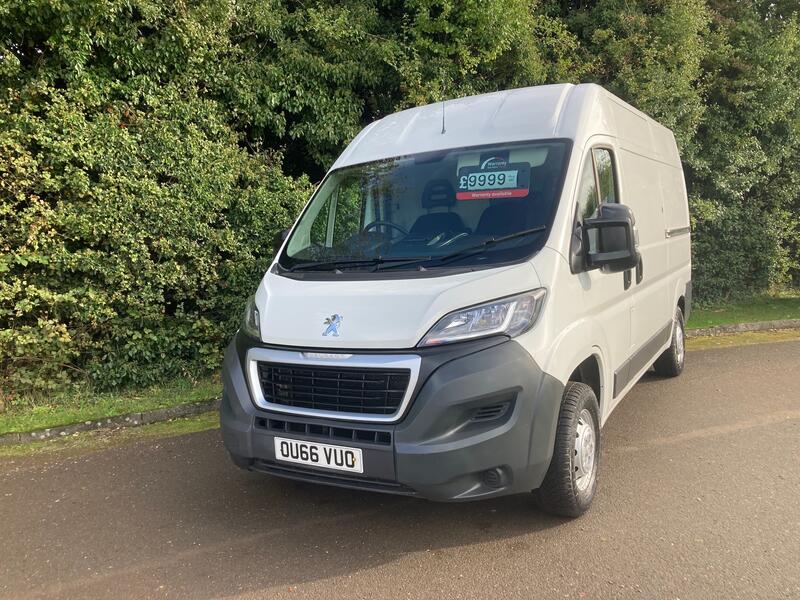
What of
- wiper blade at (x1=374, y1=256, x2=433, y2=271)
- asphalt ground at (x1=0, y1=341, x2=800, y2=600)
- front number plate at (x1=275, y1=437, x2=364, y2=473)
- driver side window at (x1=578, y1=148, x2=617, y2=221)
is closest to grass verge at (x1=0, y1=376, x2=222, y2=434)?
asphalt ground at (x1=0, y1=341, x2=800, y2=600)

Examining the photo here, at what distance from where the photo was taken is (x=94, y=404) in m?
6.21

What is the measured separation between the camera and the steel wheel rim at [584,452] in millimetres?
3443

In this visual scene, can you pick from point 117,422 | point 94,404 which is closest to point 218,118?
point 94,404

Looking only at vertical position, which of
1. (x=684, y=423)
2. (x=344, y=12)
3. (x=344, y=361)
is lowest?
(x=684, y=423)

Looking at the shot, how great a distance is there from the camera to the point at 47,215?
237 inches

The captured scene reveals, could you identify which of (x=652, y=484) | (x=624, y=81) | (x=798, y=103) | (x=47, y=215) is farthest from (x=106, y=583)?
(x=798, y=103)

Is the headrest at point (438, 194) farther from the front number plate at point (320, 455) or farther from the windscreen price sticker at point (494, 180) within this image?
the front number plate at point (320, 455)

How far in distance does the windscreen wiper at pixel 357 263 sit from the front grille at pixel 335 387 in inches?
27.6

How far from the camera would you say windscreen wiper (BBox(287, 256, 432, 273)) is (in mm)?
3488

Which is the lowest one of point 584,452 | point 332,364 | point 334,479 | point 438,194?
point 584,452

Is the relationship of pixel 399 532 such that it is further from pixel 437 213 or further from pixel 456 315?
pixel 437 213

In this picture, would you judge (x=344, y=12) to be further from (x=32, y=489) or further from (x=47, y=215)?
(x=32, y=489)

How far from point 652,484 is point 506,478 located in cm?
152

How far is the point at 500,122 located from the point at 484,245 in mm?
1102
